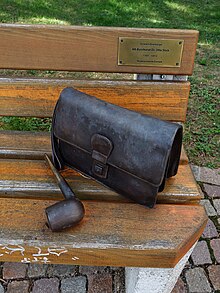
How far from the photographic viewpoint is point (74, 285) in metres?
2.10

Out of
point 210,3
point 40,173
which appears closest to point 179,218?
point 40,173

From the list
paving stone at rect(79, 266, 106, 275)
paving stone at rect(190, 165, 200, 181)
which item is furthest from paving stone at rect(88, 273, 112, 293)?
paving stone at rect(190, 165, 200, 181)

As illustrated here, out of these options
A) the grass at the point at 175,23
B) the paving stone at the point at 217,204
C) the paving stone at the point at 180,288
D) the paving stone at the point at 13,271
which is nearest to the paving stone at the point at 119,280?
the paving stone at the point at 180,288

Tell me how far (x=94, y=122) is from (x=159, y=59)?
1.88ft

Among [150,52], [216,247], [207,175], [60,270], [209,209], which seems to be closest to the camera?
[150,52]

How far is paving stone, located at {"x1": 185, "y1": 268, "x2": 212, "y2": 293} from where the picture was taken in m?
2.10

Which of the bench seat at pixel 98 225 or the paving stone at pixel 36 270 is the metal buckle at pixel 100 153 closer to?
the bench seat at pixel 98 225

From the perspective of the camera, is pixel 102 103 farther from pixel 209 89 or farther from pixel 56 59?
pixel 209 89

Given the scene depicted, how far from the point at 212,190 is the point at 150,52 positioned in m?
1.22

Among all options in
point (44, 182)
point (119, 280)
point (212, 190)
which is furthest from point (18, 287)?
point (212, 190)

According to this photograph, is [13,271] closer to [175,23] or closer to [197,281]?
[197,281]

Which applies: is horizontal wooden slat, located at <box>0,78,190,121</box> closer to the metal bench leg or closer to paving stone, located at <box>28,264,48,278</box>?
the metal bench leg

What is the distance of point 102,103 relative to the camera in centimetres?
167

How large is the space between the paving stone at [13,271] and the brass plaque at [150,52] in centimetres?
131
